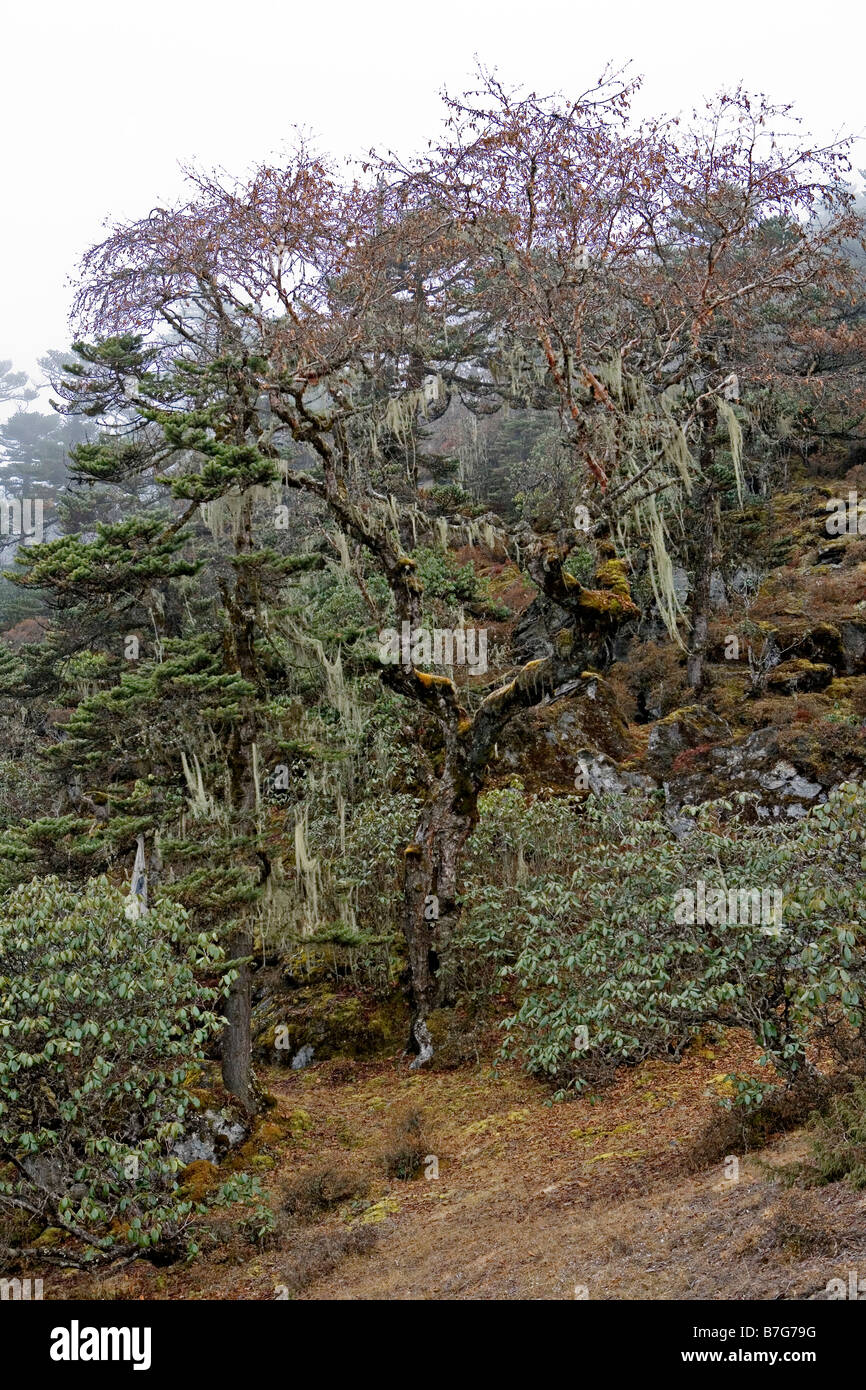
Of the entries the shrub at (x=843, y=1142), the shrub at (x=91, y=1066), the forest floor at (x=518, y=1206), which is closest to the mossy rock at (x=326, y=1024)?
the forest floor at (x=518, y=1206)

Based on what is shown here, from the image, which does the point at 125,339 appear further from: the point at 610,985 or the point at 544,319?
the point at 610,985

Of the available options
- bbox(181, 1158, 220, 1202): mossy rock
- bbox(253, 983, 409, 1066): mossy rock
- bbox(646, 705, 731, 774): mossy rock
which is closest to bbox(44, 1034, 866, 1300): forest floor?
bbox(181, 1158, 220, 1202): mossy rock

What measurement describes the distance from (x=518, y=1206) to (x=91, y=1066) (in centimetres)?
369

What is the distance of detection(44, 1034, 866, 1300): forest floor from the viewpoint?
5504 mm

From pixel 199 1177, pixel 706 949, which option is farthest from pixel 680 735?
pixel 199 1177

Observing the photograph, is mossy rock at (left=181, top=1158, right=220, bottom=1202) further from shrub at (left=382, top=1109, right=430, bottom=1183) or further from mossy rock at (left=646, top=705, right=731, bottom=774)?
mossy rock at (left=646, top=705, right=731, bottom=774)

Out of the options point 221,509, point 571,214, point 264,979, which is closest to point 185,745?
point 221,509

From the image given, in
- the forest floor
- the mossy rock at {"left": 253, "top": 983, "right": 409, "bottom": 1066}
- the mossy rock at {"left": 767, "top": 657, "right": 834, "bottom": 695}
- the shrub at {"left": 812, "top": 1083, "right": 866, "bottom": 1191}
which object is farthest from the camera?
the mossy rock at {"left": 767, "top": 657, "right": 834, "bottom": 695}

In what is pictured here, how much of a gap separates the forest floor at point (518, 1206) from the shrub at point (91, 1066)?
735 mm

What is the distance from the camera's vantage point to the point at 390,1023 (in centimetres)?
1320

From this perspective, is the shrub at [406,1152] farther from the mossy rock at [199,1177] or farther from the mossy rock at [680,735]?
the mossy rock at [680,735]

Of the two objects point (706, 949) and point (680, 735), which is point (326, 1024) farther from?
point (706, 949)

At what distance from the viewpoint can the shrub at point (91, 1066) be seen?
23.0 ft

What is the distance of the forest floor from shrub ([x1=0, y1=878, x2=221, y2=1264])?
0.73 m
